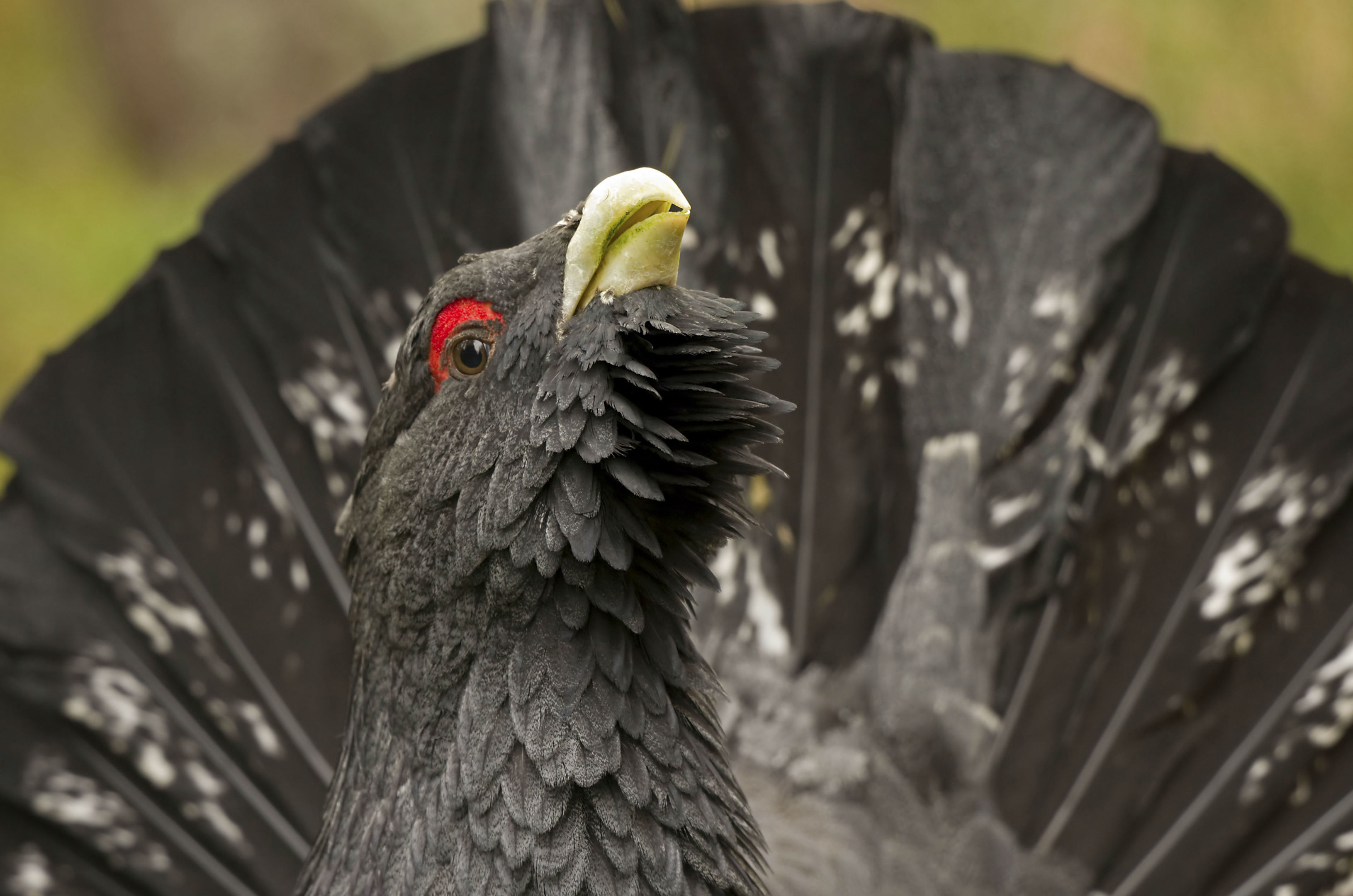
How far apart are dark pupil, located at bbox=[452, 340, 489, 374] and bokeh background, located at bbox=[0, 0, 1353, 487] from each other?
1636 millimetres

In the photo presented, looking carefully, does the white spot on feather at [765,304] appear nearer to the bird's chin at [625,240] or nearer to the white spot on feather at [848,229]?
the white spot on feather at [848,229]

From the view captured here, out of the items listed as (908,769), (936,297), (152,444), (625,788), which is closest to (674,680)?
(625,788)

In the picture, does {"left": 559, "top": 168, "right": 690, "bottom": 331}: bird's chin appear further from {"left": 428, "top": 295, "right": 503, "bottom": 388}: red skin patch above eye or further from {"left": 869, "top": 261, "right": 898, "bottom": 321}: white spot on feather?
{"left": 869, "top": 261, "right": 898, "bottom": 321}: white spot on feather

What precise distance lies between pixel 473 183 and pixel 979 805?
106 cm

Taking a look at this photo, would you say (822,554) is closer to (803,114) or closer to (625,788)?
(803,114)

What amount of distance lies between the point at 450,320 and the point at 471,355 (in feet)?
0.12

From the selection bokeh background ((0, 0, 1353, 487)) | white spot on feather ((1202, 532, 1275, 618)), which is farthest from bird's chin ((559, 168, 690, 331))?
bokeh background ((0, 0, 1353, 487))

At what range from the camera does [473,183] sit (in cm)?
178

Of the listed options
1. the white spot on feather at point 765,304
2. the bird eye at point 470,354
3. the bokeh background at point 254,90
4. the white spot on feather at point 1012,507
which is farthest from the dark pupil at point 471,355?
the bokeh background at point 254,90

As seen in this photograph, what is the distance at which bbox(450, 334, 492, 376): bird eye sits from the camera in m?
1.13

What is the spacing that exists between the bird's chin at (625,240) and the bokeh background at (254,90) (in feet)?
5.68

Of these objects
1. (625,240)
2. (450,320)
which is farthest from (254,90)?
(625,240)

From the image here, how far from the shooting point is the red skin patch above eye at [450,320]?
44.1 inches

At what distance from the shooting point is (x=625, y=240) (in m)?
1.05
